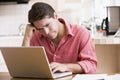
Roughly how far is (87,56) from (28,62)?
1.41 ft

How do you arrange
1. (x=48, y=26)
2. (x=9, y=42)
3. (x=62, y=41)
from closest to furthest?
(x=48, y=26), (x=62, y=41), (x=9, y=42)

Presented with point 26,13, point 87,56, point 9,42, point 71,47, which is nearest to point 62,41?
point 71,47

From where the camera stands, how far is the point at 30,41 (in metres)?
1.93

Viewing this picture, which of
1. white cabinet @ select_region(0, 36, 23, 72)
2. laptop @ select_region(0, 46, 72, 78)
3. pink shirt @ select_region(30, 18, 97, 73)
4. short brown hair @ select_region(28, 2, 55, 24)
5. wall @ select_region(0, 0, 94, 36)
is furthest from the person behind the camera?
wall @ select_region(0, 0, 94, 36)

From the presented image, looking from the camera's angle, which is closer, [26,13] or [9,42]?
[9,42]

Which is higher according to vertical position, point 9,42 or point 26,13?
point 26,13

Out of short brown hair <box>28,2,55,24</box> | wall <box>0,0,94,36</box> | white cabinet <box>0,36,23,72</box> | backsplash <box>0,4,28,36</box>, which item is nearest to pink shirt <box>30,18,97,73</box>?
short brown hair <box>28,2,55,24</box>

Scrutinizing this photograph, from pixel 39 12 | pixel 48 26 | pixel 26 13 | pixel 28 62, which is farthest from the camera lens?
pixel 26 13

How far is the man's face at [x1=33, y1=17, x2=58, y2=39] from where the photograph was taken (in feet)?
5.15

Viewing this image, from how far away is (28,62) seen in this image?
1394 mm

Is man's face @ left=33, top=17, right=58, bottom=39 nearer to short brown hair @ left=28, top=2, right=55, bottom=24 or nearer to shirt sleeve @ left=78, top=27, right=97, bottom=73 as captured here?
short brown hair @ left=28, top=2, right=55, bottom=24

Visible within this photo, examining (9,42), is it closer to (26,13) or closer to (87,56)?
(26,13)

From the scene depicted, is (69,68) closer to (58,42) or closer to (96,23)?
(58,42)

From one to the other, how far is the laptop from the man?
7.3 inches
